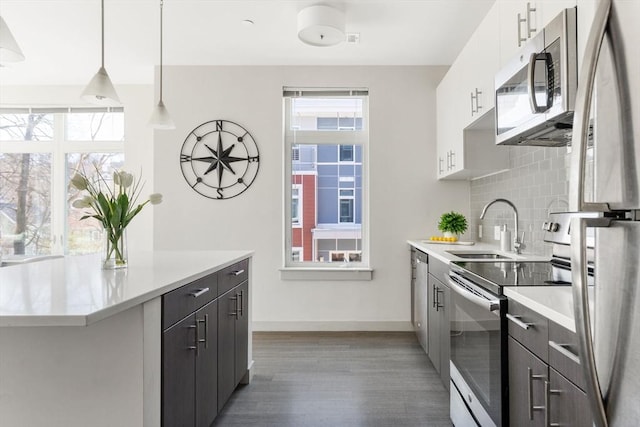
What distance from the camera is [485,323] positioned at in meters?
1.58

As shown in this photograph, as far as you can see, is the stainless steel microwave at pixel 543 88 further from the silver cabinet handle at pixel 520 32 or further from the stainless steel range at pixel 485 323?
the stainless steel range at pixel 485 323

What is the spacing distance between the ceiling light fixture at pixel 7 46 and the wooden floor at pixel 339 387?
213cm

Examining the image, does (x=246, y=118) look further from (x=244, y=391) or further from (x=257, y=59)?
(x=244, y=391)

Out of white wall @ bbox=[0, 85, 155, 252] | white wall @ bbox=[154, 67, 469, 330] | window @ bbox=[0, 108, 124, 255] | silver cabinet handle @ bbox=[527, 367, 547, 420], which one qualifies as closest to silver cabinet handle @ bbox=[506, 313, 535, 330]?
silver cabinet handle @ bbox=[527, 367, 547, 420]

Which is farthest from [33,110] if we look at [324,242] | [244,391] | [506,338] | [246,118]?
[506,338]

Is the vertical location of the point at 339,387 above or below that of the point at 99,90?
below

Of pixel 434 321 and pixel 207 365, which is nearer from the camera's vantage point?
pixel 207 365

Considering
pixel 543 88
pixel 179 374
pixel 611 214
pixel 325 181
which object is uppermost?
pixel 543 88

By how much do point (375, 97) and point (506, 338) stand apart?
3.01 m

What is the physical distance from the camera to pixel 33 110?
4594 mm

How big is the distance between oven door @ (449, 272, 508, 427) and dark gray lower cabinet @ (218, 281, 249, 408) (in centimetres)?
123

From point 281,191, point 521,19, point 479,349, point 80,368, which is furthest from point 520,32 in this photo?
point 281,191

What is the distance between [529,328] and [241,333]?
1.76 metres

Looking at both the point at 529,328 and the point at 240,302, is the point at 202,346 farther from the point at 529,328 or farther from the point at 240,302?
the point at 529,328
